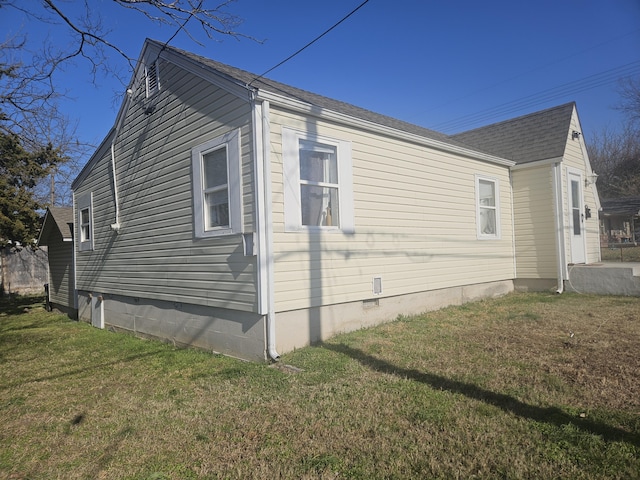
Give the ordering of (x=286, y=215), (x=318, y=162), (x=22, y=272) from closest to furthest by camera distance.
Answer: (x=286, y=215), (x=318, y=162), (x=22, y=272)

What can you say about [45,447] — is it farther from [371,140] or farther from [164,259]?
[371,140]

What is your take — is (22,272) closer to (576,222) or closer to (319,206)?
(319,206)

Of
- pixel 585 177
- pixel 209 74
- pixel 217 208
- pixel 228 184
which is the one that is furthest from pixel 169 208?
pixel 585 177

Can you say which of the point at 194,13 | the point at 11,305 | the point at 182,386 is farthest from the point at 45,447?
the point at 11,305

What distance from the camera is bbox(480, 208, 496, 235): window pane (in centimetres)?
1016

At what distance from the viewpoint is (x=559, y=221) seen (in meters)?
10.1

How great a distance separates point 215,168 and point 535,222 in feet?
25.9

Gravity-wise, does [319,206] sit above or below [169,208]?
below

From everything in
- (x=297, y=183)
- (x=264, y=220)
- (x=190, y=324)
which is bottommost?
(x=190, y=324)

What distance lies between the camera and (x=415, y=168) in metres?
8.23

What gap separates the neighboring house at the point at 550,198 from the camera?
10.2m

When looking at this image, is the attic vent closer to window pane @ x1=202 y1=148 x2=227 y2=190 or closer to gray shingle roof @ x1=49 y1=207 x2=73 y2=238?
window pane @ x1=202 y1=148 x2=227 y2=190

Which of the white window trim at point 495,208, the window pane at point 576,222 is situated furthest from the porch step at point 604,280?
the white window trim at point 495,208

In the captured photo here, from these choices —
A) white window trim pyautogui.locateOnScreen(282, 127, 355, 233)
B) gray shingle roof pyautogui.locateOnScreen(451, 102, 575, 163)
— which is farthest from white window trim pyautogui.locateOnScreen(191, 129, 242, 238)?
gray shingle roof pyautogui.locateOnScreen(451, 102, 575, 163)
